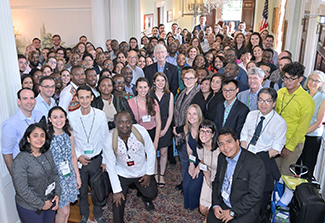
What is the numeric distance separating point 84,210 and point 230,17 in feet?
74.3

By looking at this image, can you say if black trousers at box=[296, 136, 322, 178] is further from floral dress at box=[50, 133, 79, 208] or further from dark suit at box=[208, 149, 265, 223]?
floral dress at box=[50, 133, 79, 208]

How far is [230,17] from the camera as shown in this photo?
2325cm

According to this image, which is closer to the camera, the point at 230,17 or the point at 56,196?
the point at 56,196

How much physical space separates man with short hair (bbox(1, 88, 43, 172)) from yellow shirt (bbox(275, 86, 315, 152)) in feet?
10.5

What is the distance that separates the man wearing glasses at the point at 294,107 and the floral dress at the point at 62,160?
2790 millimetres

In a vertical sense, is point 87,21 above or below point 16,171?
above

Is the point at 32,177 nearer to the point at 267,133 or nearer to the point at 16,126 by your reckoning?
the point at 16,126

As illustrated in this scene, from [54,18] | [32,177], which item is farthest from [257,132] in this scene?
[54,18]

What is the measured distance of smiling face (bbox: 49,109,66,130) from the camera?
3045mm

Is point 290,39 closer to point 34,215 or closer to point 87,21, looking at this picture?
point 87,21

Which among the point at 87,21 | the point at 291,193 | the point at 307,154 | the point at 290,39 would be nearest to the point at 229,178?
the point at 291,193

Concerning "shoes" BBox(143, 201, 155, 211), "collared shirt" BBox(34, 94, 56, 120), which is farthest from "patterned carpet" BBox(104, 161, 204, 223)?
"collared shirt" BBox(34, 94, 56, 120)

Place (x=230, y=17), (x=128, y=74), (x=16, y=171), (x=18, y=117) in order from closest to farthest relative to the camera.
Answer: (x=16, y=171) < (x=18, y=117) < (x=128, y=74) < (x=230, y=17)

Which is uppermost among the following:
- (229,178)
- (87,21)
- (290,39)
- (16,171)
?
(87,21)
